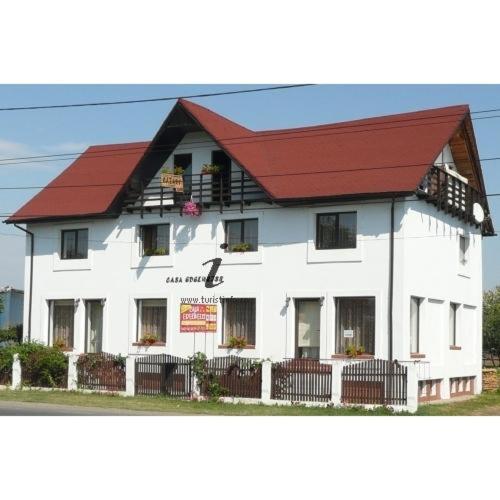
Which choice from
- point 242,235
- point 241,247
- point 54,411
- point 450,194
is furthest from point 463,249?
point 54,411

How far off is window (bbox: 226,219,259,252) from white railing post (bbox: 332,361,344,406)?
5784 millimetres

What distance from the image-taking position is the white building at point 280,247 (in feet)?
96.1

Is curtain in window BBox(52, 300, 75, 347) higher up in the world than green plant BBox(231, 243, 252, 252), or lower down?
lower down

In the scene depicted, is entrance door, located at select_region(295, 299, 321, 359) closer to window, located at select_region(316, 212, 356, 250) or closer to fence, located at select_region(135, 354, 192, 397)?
window, located at select_region(316, 212, 356, 250)

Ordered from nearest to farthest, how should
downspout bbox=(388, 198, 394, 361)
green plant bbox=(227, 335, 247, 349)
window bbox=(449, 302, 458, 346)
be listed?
downspout bbox=(388, 198, 394, 361) < green plant bbox=(227, 335, 247, 349) < window bbox=(449, 302, 458, 346)

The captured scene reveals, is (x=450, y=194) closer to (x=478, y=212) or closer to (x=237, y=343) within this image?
(x=478, y=212)

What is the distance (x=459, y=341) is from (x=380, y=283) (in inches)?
270

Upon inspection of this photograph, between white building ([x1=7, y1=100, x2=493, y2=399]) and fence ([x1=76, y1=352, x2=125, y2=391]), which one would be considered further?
fence ([x1=76, y1=352, x2=125, y2=391])

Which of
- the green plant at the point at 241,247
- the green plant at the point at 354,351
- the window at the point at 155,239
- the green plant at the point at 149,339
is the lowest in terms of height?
the green plant at the point at 354,351

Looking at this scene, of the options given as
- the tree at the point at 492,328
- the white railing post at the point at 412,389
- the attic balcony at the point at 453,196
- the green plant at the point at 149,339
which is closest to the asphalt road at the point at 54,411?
the green plant at the point at 149,339

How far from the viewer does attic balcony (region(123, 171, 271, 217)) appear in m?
31.5

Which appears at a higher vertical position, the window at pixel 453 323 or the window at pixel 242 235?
the window at pixel 242 235

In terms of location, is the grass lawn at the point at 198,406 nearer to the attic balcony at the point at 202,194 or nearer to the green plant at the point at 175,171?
the attic balcony at the point at 202,194

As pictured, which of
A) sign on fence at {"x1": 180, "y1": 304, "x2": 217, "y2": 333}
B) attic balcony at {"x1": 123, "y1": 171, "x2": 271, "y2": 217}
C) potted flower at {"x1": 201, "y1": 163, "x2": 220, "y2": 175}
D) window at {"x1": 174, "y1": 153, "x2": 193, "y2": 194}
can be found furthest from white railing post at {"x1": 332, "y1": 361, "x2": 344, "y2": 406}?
window at {"x1": 174, "y1": 153, "x2": 193, "y2": 194}
